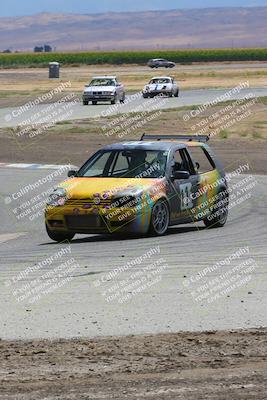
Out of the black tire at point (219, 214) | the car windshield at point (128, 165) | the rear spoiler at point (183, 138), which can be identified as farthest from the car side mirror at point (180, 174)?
the rear spoiler at point (183, 138)

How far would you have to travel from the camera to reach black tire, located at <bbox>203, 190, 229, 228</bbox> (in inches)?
697

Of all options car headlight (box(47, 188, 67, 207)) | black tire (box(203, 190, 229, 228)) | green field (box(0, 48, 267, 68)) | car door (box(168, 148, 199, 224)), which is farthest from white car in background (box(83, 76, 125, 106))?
green field (box(0, 48, 267, 68))

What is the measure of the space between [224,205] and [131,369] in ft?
35.7

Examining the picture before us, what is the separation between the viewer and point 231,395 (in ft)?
21.1

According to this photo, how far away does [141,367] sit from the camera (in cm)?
729

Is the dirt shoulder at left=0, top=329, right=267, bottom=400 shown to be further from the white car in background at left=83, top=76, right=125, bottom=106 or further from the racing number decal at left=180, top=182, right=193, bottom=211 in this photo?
the white car in background at left=83, top=76, right=125, bottom=106

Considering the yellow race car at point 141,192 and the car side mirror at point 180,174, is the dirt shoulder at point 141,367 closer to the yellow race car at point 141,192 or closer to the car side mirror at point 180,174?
the yellow race car at point 141,192

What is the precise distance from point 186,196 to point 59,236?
2.17 meters

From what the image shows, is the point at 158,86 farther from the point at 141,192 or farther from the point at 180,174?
the point at 141,192

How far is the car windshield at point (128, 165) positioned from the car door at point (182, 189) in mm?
227

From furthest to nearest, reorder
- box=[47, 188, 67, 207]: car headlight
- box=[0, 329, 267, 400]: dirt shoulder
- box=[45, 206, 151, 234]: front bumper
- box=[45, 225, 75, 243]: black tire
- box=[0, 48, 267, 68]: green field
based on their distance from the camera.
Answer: box=[0, 48, 267, 68]: green field → box=[45, 225, 75, 243]: black tire → box=[47, 188, 67, 207]: car headlight → box=[45, 206, 151, 234]: front bumper → box=[0, 329, 267, 400]: dirt shoulder

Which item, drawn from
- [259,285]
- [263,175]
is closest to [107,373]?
[259,285]

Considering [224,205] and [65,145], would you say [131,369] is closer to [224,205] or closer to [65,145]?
[224,205]

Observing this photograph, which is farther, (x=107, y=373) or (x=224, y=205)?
(x=224, y=205)
